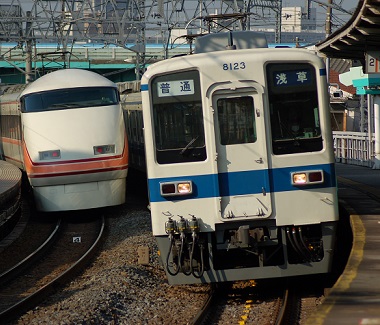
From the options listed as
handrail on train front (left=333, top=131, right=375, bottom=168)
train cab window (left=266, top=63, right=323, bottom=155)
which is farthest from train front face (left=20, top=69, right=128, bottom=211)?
handrail on train front (left=333, top=131, right=375, bottom=168)

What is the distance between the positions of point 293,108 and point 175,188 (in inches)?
60.2

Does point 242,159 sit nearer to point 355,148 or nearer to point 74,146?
point 74,146

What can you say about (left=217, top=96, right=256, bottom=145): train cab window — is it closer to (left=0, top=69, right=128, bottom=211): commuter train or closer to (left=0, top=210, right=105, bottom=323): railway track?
(left=0, top=210, right=105, bottom=323): railway track

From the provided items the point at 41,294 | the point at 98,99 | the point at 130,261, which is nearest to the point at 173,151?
the point at 41,294

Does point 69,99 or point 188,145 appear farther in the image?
point 69,99

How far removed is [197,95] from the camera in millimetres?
9555

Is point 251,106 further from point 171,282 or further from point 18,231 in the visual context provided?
point 18,231

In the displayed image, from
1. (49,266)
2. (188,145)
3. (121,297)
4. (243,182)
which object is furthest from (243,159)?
(49,266)

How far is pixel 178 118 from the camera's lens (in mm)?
9617

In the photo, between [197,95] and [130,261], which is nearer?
[197,95]

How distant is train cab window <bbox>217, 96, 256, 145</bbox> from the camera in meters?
9.50

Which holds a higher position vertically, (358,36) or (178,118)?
(358,36)

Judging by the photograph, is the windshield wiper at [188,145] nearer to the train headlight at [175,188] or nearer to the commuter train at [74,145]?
the train headlight at [175,188]

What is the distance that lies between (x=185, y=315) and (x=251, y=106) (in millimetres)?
2304
